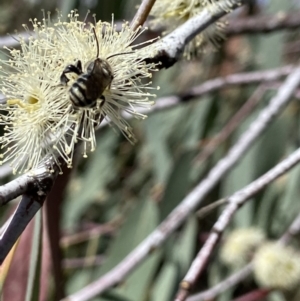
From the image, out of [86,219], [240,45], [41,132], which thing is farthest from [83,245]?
[41,132]

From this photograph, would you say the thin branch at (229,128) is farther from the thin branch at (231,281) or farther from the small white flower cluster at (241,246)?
the thin branch at (231,281)

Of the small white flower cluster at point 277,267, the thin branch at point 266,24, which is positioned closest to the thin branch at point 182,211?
the small white flower cluster at point 277,267

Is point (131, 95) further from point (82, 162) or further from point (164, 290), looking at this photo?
point (82, 162)

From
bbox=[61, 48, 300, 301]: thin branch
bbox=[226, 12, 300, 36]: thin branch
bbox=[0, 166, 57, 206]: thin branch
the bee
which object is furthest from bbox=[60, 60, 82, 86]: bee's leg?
bbox=[226, 12, 300, 36]: thin branch

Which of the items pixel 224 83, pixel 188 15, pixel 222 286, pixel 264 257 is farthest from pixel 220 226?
pixel 224 83

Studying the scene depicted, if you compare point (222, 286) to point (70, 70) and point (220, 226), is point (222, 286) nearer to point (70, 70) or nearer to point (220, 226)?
point (220, 226)

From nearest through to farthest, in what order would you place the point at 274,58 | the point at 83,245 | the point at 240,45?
the point at 274,58, the point at 83,245, the point at 240,45

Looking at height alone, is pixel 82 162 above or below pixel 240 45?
below

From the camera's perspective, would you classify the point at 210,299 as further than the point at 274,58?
No
